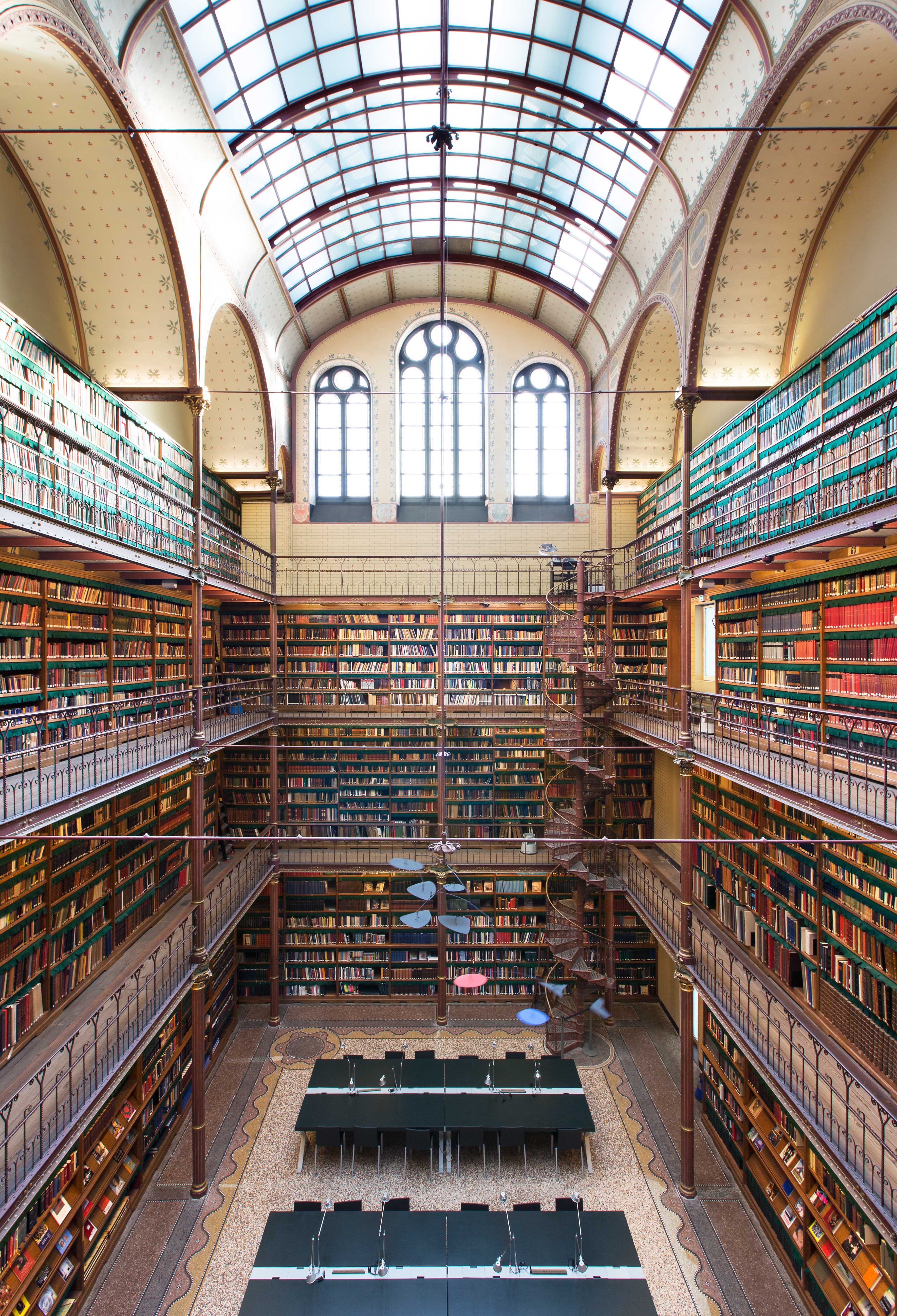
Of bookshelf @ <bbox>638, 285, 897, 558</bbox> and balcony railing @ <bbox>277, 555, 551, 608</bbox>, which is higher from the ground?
bookshelf @ <bbox>638, 285, 897, 558</bbox>

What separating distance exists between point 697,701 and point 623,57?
7155 mm

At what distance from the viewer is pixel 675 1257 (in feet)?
18.7

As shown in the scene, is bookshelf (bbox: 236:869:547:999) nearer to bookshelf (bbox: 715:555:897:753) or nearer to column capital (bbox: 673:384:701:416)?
bookshelf (bbox: 715:555:897:753)

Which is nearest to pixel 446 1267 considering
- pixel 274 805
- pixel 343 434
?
pixel 274 805

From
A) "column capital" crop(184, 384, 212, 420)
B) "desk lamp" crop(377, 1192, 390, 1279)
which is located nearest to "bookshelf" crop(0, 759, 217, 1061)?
"desk lamp" crop(377, 1192, 390, 1279)

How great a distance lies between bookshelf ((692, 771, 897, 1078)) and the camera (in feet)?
16.0

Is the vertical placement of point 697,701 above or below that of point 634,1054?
above

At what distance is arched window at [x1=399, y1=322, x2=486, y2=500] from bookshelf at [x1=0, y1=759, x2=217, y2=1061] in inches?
251

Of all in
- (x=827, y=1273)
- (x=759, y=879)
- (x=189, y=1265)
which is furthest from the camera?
(x=759, y=879)

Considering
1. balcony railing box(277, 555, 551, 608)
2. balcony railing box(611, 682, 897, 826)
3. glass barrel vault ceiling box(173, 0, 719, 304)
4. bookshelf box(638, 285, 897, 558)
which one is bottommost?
balcony railing box(611, 682, 897, 826)

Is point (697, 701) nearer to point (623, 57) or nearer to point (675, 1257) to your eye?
point (675, 1257)

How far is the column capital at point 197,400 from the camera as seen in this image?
7.00 m

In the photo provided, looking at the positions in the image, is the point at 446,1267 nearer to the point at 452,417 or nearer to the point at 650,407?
the point at 650,407

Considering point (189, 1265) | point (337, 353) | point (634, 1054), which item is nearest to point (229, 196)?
point (337, 353)
